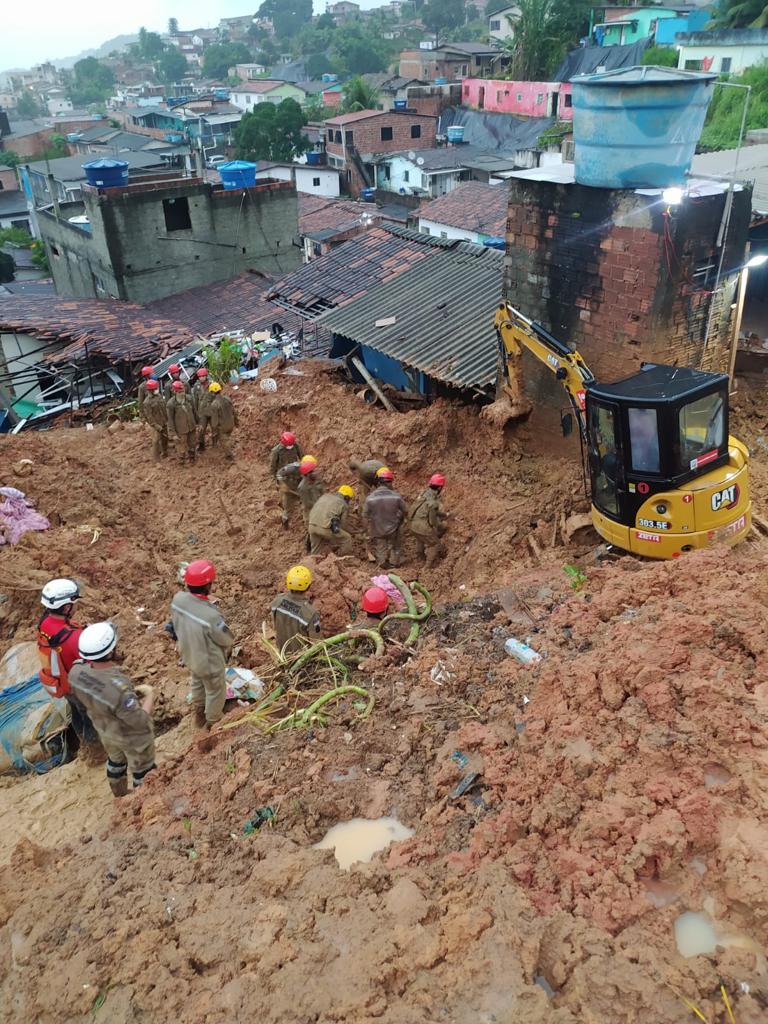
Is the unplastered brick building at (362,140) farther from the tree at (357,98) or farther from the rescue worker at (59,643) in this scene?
the rescue worker at (59,643)

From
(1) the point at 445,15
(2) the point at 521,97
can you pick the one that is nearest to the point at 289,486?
(2) the point at 521,97

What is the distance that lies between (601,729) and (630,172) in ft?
20.7

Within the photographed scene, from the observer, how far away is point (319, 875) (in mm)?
3943

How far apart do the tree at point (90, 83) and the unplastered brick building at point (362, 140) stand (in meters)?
90.2

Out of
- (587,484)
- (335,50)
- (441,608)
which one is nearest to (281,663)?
(441,608)

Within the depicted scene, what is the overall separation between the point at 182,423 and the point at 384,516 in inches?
197

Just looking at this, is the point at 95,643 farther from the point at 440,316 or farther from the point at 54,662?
the point at 440,316

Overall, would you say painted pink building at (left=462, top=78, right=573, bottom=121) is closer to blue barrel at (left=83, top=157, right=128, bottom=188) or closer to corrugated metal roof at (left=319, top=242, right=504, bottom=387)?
blue barrel at (left=83, top=157, right=128, bottom=188)

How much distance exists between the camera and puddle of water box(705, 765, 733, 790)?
3963 millimetres

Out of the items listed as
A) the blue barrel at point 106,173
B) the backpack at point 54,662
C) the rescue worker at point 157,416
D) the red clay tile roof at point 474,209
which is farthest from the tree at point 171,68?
the backpack at point 54,662

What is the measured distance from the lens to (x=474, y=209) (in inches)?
1232

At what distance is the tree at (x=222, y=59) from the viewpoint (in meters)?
104

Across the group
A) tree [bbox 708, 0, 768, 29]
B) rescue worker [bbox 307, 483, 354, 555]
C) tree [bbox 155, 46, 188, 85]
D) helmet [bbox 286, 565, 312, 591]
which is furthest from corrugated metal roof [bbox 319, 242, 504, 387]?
tree [bbox 155, 46, 188, 85]

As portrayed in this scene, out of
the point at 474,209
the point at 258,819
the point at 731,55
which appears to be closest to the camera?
the point at 258,819
